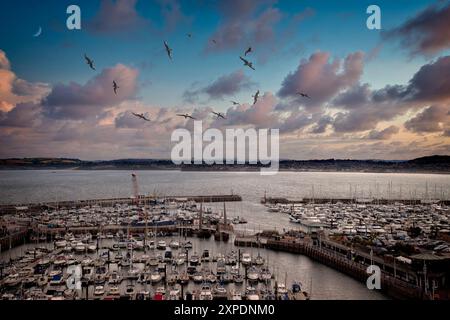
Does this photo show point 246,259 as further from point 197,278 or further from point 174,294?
point 174,294

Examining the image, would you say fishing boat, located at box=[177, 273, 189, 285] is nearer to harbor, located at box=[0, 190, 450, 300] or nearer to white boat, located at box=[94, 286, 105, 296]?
harbor, located at box=[0, 190, 450, 300]

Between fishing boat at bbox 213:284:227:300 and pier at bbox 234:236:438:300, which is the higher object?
pier at bbox 234:236:438:300

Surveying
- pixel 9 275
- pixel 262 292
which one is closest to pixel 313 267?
pixel 262 292

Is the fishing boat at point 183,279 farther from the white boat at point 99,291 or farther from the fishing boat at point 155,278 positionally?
the white boat at point 99,291

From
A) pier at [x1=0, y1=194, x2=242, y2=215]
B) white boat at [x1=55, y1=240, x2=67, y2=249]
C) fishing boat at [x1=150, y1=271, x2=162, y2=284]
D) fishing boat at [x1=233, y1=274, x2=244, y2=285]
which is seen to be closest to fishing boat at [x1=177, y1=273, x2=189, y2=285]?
fishing boat at [x1=150, y1=271, x2=162, y2=284]

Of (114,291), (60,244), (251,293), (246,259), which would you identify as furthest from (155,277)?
(60,244)

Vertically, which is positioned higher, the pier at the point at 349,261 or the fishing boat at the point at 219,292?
the pier at the point at 349,261

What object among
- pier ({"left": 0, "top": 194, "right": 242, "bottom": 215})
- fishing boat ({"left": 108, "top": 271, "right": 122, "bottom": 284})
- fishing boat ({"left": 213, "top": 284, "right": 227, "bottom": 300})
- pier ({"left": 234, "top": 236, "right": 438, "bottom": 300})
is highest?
pier ({"left": 0, "top": 194, "right": 242, "bottom": 215})

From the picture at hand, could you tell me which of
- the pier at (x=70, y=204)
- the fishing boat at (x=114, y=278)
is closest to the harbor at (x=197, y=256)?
the fishing boat at (x=114, y=278)

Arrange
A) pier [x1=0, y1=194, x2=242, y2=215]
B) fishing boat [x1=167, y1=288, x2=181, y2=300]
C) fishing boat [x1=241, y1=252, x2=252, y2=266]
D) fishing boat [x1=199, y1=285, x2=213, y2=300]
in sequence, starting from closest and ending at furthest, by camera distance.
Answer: fishing boat [x1=199, y1=285, x2=213, y2=300] → fishing boat [x1=167, y1=288, x2=181, y2=300] → fishing boat [x1=241, y1=252, x2=252, y2=266] → pier [x1=0, y1=194, x2=242, y2=215]

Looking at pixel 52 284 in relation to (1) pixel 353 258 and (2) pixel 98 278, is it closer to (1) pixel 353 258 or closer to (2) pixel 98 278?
(2) pixel 98 278

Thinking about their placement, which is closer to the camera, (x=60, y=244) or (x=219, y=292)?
(x=219, y=292)
